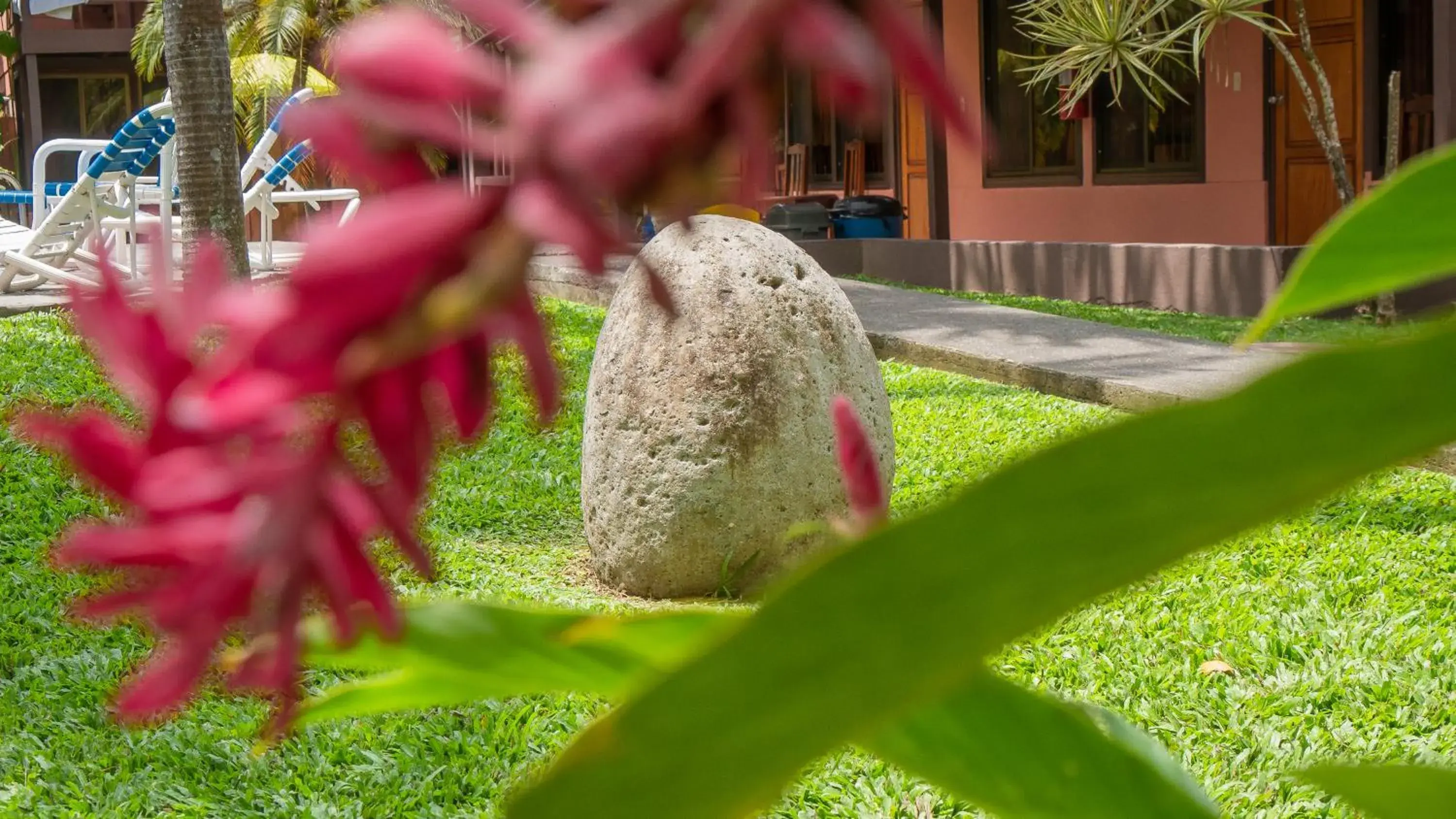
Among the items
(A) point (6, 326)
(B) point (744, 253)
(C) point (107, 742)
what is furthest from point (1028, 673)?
(A) point (6, 326)

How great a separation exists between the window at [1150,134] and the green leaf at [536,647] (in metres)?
10.5

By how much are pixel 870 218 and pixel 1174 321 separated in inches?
184

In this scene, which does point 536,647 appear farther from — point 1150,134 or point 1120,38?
point 1150,134

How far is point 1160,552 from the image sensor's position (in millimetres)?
235

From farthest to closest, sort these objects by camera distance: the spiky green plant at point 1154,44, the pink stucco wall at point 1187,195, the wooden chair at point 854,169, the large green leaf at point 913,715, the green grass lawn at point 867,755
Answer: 1. the wooden chair at point 854,169
2. the pink stucco wall at point 1187,195
3. the spiky green plant at point 1154,44
4. the green grass lawn at point 867,755
5. the large green leaf at point 913,715

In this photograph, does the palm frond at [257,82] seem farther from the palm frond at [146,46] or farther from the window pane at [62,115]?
the window pane at [62,115]

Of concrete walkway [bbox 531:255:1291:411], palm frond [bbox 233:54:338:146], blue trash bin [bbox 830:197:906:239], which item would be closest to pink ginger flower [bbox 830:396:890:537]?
concrete walkway [bbox 531:255:1291:411]

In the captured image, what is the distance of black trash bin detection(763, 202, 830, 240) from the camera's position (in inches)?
520

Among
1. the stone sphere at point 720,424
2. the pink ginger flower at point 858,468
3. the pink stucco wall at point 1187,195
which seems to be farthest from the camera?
the pink stucco wall at point 1187,195

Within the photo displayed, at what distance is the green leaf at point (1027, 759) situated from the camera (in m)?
0.42

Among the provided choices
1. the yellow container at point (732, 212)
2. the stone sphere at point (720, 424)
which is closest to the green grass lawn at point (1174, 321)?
the stone sphere at point (720, 424)

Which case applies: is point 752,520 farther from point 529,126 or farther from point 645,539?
point 529,126

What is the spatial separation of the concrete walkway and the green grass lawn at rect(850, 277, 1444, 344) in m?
0.36

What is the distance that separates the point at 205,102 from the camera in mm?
633
